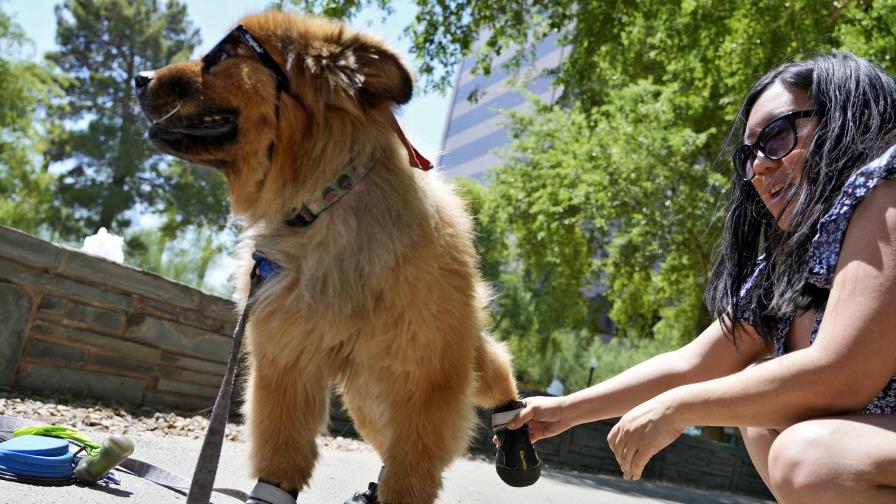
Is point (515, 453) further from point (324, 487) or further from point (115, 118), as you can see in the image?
point (115, 118)

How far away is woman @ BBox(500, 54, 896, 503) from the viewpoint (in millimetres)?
1830

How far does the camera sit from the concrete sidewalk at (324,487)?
8.86 feet

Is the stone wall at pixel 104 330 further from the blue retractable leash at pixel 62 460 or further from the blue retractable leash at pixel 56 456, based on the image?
the blue retractable leash at pixel 56 456

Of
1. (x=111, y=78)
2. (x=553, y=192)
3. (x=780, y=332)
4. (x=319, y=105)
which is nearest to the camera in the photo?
(x=780, y=332)

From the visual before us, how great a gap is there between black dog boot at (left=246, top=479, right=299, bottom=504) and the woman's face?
75.5 inches

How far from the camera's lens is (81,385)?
5.44 m

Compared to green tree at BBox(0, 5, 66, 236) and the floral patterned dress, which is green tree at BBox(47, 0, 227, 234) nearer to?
green tree at BBox(0, 5, 66, 236)

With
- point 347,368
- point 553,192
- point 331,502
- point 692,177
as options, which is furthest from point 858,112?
point 553,192

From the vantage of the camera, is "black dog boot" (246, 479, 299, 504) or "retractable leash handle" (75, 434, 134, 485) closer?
"black dog boot" (246, 479, 299, 504)

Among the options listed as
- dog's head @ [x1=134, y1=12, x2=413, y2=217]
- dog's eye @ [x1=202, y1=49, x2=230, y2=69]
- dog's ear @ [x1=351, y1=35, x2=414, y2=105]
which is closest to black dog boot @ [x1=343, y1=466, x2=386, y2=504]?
dog's head @ [x1=134, y1=12, x2=413, y2=217]

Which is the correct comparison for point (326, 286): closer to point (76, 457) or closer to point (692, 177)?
point (76, 457)

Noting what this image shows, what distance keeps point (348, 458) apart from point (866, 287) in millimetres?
4491

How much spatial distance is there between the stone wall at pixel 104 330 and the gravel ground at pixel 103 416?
7.4 inches

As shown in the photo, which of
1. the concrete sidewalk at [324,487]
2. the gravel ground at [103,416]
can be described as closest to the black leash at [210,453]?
the concrete sidewalk at [324,487]
